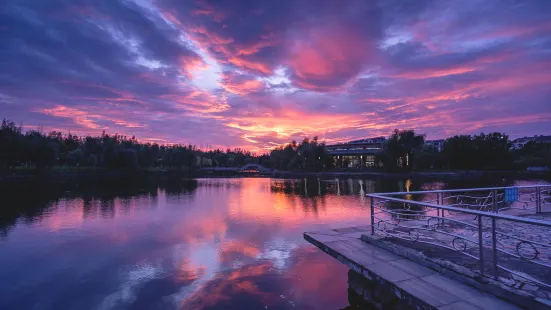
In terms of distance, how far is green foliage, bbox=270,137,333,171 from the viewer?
8225 centimetres

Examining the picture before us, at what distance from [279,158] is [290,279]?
8826 cm

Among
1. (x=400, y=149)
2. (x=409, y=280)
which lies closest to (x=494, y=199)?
(x=409, y=280)

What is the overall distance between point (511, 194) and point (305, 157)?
249 feet

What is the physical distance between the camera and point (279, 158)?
315 ft

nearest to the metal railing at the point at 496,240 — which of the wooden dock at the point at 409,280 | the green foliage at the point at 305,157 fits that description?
the wooden dock at the point at 409,280

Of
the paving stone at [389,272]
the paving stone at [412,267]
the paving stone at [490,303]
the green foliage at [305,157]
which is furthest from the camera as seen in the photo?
the green foliage at [305,157]

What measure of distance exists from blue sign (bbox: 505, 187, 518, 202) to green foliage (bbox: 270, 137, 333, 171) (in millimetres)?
73756

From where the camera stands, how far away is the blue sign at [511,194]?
736cm

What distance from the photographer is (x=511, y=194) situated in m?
7.44

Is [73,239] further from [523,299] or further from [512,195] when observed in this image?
[512,195]

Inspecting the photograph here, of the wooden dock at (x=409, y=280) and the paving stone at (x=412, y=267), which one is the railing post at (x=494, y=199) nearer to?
the wooden dock at (x=409, y=280)

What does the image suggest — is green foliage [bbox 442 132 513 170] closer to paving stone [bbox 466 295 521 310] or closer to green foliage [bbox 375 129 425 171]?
green foliage [bbox 375 129 425 171]

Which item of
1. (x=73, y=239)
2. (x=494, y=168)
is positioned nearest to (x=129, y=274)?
(x=73, y=239)

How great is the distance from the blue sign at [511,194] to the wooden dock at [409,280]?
3.82 meters
